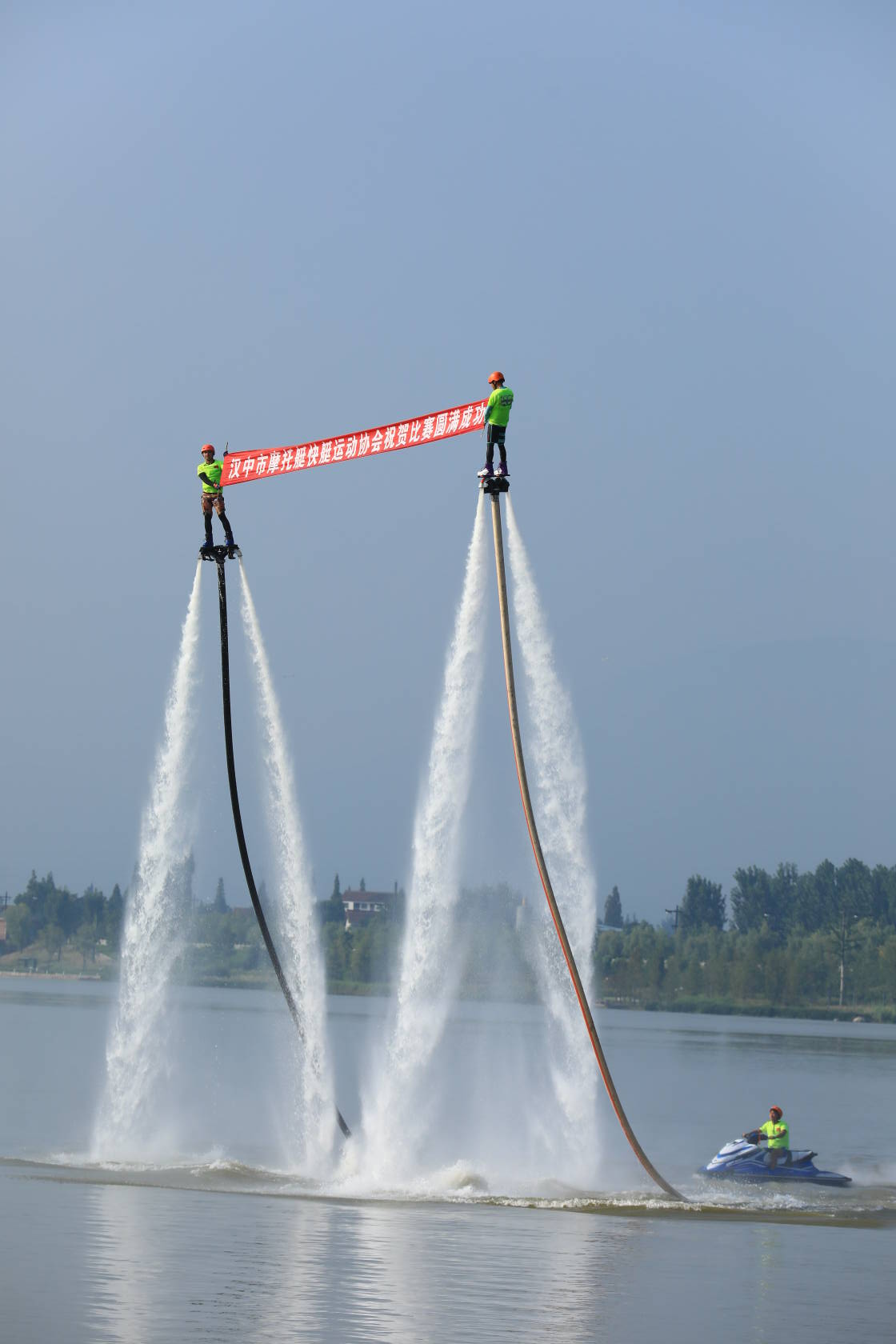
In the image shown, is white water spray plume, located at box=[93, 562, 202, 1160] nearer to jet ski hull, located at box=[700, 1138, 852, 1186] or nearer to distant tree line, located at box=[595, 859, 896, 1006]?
jet ski hull, located at box=[700, 1138, 852, 1186]

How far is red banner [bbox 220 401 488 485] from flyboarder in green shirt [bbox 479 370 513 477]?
0.38 metres

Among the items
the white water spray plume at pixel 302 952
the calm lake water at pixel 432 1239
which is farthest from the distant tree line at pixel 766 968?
the white water spray plume at pixel 302 952

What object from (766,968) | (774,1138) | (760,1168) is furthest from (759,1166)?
(766,968)

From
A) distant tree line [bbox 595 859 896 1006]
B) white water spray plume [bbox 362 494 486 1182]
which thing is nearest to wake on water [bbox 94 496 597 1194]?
white water spray plume [bbox 362 494 486 1182]

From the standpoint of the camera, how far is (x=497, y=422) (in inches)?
1297

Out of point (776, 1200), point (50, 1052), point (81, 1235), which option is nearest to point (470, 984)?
point (50, 1052)

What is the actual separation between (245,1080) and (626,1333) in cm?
5234

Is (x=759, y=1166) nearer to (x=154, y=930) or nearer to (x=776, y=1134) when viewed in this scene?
(x=776, y=1134)

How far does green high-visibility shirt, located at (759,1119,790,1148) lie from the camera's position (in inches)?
1741

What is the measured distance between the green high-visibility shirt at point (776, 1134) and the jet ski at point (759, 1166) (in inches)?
8.7

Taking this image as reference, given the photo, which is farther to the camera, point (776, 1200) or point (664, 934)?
point (664, 934)

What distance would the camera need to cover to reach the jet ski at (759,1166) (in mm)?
43625

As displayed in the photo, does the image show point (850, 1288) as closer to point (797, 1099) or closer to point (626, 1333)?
point (626, 1333)

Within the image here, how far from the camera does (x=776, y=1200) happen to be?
131 ft
